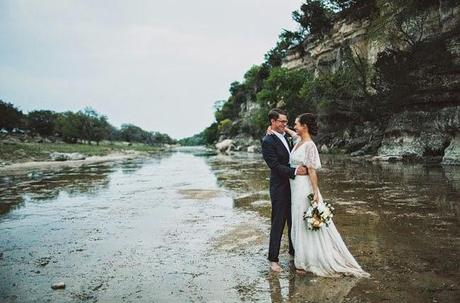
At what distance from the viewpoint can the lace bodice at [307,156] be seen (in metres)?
5.59

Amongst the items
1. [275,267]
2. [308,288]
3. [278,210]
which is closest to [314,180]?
[278,210]

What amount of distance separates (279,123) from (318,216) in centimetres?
156

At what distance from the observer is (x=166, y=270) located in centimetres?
578

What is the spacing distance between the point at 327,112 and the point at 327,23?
14.5 m

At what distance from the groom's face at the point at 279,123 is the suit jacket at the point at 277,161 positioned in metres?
0.14

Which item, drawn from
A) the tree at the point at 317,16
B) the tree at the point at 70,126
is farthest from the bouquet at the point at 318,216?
the tree at the point at 70,126

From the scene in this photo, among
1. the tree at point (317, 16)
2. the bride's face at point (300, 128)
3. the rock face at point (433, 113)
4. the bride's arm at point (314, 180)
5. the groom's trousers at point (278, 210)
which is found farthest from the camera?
the tree at point (317, 16)

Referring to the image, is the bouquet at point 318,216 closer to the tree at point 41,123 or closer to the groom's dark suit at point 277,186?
the groom's dark suit at point 277,186

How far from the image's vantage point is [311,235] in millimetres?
5570

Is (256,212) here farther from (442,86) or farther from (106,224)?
(442,86)

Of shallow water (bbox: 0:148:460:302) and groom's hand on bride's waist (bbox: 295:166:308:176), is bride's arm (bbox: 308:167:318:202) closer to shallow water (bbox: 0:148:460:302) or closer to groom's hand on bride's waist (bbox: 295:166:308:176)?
groom's hand on bride's waist (bbox: 295:166:308:176)

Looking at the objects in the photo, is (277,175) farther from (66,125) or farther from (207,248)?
(66,125)

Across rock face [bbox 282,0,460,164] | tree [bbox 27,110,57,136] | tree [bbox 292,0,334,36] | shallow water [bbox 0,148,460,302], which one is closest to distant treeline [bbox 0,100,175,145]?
tree [bbox 27,110,57,136]

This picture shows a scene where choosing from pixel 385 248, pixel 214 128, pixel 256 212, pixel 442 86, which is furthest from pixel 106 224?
pixel 214 128
